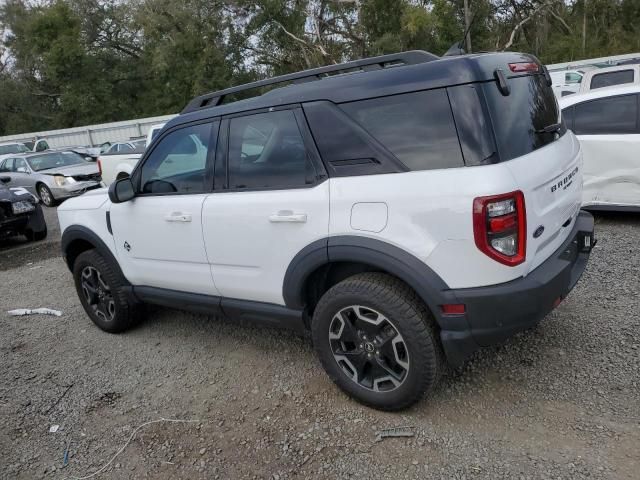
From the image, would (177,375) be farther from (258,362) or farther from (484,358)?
(484,358)

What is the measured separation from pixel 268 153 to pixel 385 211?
3.07ft

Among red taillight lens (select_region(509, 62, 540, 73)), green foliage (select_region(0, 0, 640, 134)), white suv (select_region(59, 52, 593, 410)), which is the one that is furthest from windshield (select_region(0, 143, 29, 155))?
red taillight lens (select_region(509, 62, 540, 73))

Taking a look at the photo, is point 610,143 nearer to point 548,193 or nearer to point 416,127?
point 548,193

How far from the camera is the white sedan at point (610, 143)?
575cm

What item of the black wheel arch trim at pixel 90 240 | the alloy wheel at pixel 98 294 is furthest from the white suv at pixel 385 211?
the alloy wheel at pixel 98 294

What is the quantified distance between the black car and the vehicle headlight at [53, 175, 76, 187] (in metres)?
4.26

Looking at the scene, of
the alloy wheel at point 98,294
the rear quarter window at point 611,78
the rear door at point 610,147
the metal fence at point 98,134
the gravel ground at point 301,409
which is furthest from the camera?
the metal fence at point 98,134

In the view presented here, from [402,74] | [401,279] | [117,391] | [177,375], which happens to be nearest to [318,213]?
[401,279]

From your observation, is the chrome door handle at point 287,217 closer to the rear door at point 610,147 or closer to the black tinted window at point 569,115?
the rear door at point 610,147

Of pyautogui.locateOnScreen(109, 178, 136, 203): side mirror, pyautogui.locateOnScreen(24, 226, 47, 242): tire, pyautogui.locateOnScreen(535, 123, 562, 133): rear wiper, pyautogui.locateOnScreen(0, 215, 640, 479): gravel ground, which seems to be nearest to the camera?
pyautogui.locateOnScreen(0, 215, 640, 479): gravel ground

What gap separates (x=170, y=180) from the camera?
12.3 feet

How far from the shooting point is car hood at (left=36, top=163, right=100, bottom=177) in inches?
518

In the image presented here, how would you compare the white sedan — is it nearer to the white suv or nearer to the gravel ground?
the gravel ground

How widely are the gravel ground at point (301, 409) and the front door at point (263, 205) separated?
0.68 metres
